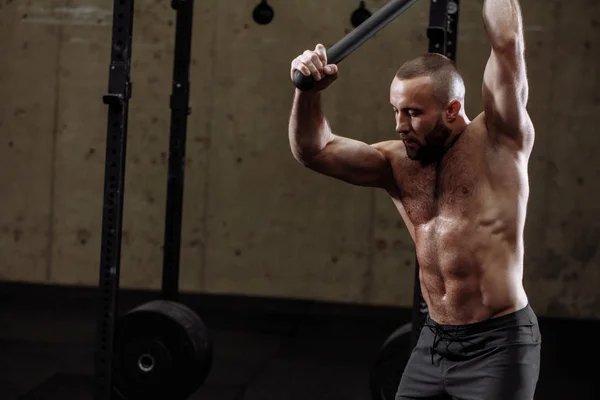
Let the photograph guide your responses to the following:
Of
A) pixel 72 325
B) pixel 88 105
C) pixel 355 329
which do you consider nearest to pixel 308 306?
pixel 355 329

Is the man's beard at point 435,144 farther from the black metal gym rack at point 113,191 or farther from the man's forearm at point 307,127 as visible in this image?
the black metal gym rack at point 113,191

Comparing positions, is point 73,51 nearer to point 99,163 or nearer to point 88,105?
point 88,105

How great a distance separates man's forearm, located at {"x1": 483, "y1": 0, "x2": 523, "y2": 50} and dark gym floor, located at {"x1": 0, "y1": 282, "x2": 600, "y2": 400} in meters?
2.71

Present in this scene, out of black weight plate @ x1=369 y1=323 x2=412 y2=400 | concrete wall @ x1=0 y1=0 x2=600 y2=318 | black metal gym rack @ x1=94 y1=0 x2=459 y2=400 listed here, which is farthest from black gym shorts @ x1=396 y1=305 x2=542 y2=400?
concrete wall @ x1=0 y1=0 x2=600 y2=318

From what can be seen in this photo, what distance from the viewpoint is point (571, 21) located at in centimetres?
573

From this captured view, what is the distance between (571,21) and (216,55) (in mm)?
2483

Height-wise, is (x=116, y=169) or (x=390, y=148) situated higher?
(x=390, y=148)

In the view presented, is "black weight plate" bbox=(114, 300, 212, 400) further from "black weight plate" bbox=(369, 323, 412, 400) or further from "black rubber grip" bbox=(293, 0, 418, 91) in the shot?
"black rubber grip" bbox=(293, 0, 418, 91)

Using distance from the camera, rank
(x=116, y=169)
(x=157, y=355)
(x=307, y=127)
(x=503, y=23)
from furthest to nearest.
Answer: (x=157, y=355) < (x=116, y=169) < (x=307, y=127) < (x=503, y=23)

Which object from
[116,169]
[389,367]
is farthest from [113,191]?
[389,367]

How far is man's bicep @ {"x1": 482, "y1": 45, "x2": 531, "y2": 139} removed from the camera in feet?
6.55

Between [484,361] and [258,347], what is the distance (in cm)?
330

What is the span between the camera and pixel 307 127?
7.32ft

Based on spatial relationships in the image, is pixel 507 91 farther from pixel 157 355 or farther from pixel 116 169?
pixel 157 355
